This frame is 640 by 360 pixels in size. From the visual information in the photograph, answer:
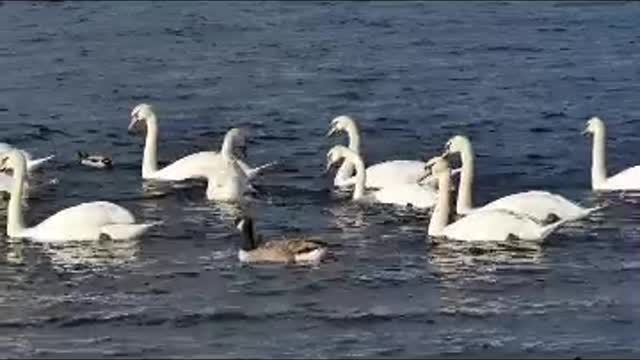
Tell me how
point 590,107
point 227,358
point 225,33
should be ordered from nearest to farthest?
point 227,358 → point 590,107 → point 225,33

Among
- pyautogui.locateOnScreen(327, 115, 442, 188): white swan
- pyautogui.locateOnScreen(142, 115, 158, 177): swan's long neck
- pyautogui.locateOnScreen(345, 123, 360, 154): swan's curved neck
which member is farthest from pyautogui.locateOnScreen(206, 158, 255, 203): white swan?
pyautogui.locateOnScreen(345, 123, 360, 154): swan's curved neck

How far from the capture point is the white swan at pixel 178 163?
2302cm

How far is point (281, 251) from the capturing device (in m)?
17.8

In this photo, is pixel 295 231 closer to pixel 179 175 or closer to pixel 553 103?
pixel 179 175

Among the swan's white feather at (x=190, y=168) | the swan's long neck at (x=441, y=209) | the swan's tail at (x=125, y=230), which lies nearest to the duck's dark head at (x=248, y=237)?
the swan's tail at (x=125, y=230)

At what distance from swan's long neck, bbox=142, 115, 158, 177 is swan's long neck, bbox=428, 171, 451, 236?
471cm

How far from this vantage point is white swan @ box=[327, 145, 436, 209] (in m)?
21.4

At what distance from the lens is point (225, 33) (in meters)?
36.2

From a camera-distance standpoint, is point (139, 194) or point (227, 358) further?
point (139, 194)

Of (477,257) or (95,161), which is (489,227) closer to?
Result: (477,257)

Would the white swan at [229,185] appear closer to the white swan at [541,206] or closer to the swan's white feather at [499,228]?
the white swan at [541,206]

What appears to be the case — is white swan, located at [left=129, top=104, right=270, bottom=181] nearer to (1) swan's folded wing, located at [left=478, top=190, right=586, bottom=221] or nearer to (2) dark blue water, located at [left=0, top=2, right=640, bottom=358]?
(2) dark blue water, located at [left=0, top=2, right=640, bottom=358]

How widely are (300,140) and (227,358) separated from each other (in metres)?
11.4

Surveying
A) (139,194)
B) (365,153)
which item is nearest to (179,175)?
(139,194)
